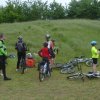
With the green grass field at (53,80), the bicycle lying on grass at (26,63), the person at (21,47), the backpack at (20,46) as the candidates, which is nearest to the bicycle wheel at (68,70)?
the green grass field at (53,80)

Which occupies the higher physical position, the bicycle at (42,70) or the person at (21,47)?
the person at (21,47)

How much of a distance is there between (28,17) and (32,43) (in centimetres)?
3786

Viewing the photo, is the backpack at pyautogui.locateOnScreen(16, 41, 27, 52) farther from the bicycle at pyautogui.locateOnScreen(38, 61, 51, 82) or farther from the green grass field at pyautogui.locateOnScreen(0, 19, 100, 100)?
the bicycle at pyautogui.locateOnScreen(38, 61, 51, 82)

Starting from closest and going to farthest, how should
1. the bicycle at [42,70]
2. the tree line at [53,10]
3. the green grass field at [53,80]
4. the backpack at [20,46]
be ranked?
the green grass field at [53,80] < the bicycle at [42,70] < the backpack at [20,46] < the tree line at [53,10]

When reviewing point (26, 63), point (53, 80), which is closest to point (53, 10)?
point (26, 63)

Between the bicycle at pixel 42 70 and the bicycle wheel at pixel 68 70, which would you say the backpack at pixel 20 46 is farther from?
the bicycle at pixel 42 70

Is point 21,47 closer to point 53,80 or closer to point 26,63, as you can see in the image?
point 26,63

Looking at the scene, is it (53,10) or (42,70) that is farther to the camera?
(53,10)

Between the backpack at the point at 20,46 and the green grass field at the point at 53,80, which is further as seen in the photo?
the backpack at the point at 20,46

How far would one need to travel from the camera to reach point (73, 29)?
40.8 meters

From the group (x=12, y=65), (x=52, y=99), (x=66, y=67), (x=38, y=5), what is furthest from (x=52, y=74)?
(x=38, y=5)

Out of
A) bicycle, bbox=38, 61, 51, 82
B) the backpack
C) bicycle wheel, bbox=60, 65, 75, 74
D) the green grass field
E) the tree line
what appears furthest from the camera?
the tree line

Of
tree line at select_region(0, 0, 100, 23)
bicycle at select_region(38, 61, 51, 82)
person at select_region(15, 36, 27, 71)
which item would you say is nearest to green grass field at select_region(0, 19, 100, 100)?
bicycle at select_region(38, 61, 51, 82)

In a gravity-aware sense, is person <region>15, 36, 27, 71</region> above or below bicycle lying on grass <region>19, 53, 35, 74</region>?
above
